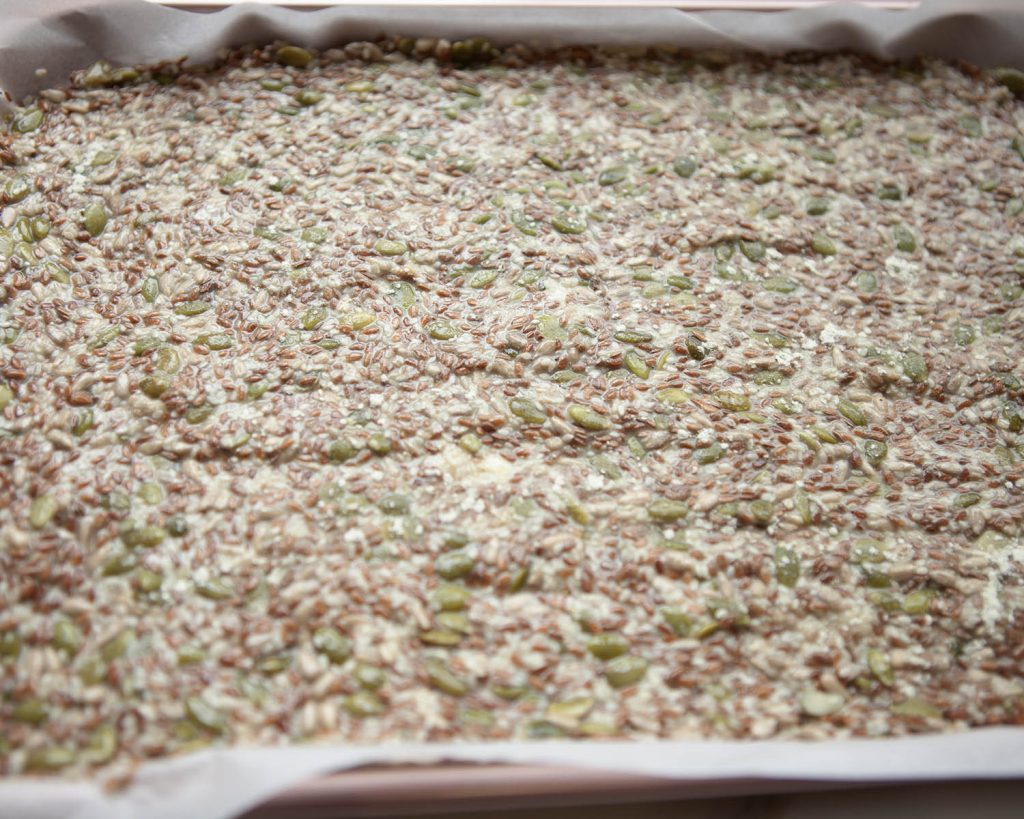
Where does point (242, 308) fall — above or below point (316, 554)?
above

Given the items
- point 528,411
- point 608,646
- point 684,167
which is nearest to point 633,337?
point 528,411

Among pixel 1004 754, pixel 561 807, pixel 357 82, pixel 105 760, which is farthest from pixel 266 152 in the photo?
pixel 1004 754

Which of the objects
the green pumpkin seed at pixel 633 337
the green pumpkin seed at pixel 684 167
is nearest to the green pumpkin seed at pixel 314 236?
the green pumpkin seed at pixel 633 337

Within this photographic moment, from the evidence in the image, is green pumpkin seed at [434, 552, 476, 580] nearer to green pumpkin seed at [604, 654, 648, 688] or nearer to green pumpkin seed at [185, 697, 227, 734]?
green pumpkin seed at [604, 654, 648, 688]

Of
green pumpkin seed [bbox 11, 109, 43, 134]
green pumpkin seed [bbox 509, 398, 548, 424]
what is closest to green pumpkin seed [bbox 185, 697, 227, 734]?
green pumpkin seed [bbox 509, 398, 548, 424]

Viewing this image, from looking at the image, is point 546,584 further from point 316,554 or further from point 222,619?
point 222,619

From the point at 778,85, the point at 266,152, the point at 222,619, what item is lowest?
the point at 222,619
